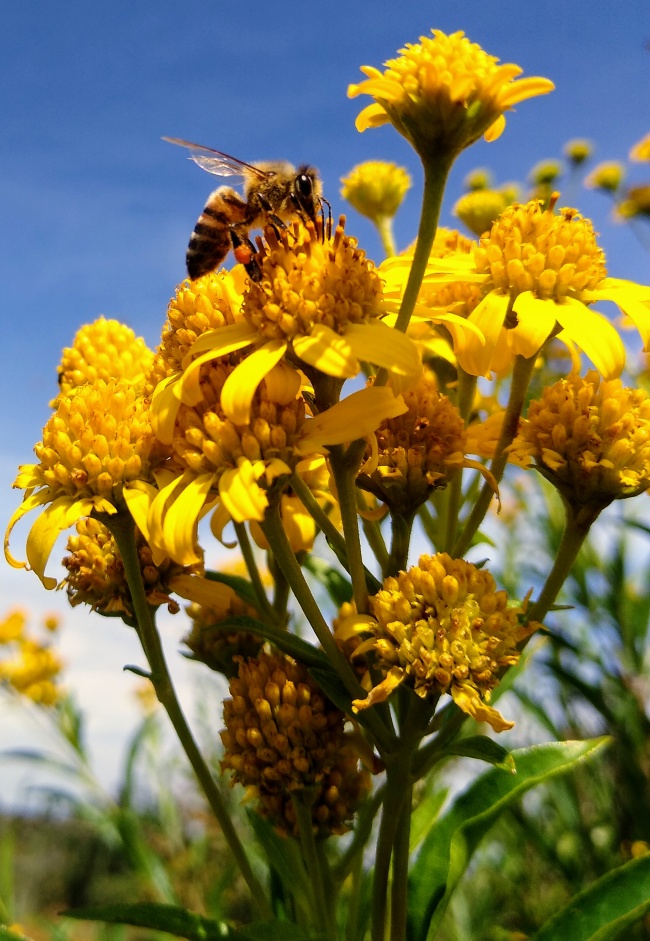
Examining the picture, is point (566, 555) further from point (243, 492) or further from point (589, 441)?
point (243, 492)

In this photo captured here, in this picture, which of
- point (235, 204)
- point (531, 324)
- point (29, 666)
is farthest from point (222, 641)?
point (29, 666)

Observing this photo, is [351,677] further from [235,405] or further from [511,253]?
[511,253]

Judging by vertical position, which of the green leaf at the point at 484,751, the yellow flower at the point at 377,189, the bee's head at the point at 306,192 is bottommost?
the green leaf at the point at 484,751

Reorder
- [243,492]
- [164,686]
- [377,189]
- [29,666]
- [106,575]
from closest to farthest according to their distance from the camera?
[243,492]
[164,686]
[106,575]
[377,189]
[29,666]

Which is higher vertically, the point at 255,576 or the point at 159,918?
the point at 255,576

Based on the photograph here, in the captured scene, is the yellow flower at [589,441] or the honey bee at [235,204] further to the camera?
the honey bee at [235,204]

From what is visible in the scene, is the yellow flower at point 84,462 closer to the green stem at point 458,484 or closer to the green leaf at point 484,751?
the green stem at point 458,484

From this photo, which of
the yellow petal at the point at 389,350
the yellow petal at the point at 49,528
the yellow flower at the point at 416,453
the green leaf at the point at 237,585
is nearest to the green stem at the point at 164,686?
the yellow petal at the point at 49,528
